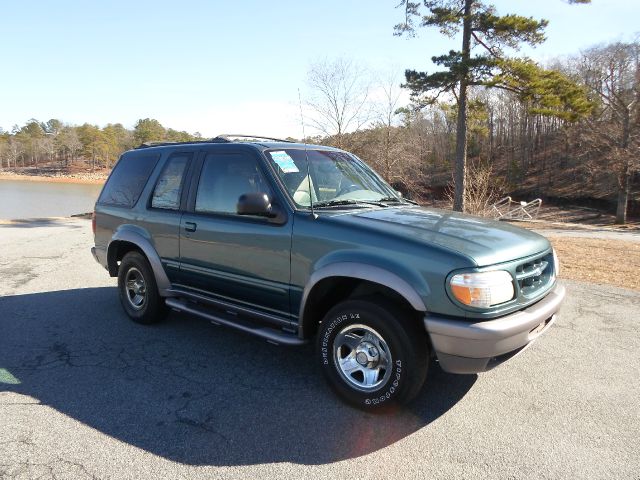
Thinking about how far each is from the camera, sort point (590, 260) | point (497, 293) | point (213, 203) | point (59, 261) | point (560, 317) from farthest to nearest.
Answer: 1. point (590, 260)
2. point (59, 261)
3. point (560, 317)
4. point (213, 203)
5. point (497, 293)

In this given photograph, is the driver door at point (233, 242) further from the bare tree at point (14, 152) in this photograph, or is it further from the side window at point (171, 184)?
the bare tree at point (14, 152)

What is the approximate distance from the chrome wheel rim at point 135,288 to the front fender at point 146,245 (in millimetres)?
348

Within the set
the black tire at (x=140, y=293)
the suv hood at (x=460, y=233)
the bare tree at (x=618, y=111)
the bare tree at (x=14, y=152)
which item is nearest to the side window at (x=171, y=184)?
the black tire at (x=140, y=293)

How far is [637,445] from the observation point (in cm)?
286

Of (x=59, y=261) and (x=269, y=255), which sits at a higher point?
(x=269, y=255)

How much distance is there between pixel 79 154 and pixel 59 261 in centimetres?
10731

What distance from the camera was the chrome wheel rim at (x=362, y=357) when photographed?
3.14 m

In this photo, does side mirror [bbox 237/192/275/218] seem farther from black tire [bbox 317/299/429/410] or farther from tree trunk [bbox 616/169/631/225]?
tree trunk [bbox 616/169/631/225]

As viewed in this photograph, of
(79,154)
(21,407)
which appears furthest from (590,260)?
(79,154)

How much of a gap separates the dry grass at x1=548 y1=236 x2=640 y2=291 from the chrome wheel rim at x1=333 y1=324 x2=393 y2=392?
19.4 feet

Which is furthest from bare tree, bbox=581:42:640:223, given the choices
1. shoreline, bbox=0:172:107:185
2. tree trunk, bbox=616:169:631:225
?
shoreline, bbox=0:172:107:185

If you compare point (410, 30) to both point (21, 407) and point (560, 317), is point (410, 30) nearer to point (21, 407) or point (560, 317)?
point (560, 317)

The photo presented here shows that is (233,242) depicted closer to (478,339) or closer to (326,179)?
(326,179)

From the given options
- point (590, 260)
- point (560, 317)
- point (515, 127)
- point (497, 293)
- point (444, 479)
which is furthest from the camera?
point (515, 127)
